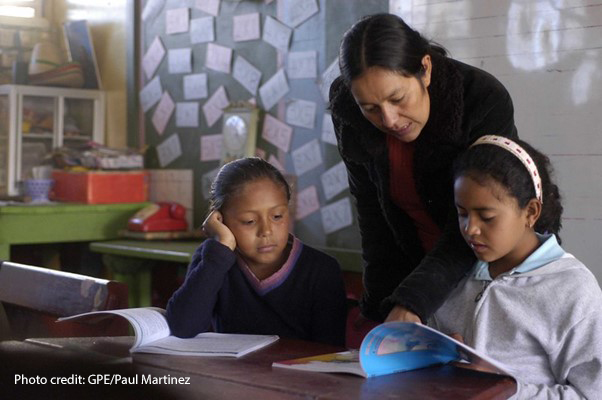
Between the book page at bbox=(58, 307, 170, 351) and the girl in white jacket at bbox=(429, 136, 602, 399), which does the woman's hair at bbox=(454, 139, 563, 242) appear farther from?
the book page at bbox=(58, 307, 170, 351)

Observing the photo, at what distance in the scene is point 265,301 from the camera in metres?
1.84

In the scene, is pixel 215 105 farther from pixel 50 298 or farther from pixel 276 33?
pixel 50 298

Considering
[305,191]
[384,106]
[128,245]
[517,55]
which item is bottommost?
[128,245]

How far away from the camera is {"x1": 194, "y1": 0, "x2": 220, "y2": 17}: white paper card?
414cm

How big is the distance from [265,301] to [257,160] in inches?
13.9

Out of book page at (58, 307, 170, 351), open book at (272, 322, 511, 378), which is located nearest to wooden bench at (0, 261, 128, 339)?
book page at (58, 307, 170, 351)

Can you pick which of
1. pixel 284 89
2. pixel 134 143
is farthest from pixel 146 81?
pixel 284 89

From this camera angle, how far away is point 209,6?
165 inches

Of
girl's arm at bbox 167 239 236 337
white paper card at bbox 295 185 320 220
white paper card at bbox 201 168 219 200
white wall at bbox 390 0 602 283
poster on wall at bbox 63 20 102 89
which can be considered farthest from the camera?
poster on wall at bbox 63 20 102 89

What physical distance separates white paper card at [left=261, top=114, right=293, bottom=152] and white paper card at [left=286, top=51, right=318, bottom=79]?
0.74ft

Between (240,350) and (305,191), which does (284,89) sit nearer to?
(305,191)

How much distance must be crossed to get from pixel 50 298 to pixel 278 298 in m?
0.47

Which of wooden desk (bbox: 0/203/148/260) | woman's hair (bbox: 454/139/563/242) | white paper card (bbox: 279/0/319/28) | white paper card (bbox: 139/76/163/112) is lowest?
wooden desk (bbox: 0/203/148/260)

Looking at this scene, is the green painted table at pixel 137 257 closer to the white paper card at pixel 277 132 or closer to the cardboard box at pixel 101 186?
the cardboard box at pixel 101 186
